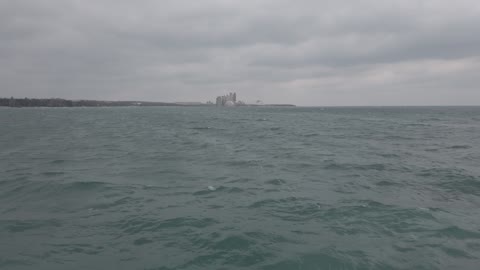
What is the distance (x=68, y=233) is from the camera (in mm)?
9469

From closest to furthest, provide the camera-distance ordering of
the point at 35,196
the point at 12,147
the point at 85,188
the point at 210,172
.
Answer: the point at 35,196 → the point at 85,188 → the point at 210,172 → the point at 12,147

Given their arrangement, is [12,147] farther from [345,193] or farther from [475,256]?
[475,256]

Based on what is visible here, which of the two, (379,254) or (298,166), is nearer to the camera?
(379,254)

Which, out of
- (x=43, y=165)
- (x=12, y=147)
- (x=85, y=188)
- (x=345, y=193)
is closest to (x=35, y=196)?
(x=85, y=188)

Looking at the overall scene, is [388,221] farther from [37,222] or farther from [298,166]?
[37,222]

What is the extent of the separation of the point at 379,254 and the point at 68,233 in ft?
29.0

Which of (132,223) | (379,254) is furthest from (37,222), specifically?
(379,254)

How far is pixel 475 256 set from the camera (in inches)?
318

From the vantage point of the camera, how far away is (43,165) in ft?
65.1

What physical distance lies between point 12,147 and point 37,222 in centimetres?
2297

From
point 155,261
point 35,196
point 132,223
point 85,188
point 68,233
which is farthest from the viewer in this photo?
point 85,188

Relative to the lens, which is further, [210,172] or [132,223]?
[210,172]

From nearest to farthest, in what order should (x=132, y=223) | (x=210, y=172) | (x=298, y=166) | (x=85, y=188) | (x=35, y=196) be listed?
1. (x=132, y=223)
2. (x=35, y=196)
3. (x=85, y=188)
4. (x=210, y=172)
5. (x=298, y=166)

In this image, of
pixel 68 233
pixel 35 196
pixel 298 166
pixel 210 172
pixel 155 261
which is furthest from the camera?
pixel 298 166
